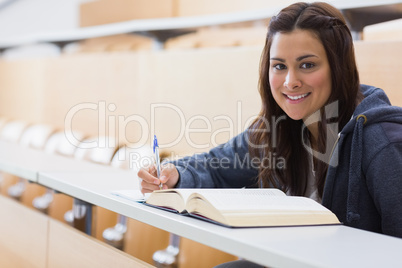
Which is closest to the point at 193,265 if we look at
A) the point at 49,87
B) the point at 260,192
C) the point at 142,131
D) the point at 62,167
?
the point at 62,167

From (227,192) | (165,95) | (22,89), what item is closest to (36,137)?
(22,89)

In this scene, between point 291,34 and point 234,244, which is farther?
point 291,34

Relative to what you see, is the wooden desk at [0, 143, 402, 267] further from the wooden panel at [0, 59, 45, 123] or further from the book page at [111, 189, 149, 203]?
the wooden panel at [0, 59, 45, 123]

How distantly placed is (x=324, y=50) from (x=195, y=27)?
5.34ft

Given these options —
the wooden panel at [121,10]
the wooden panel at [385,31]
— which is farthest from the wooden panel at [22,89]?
the wooden panel at [385,31]

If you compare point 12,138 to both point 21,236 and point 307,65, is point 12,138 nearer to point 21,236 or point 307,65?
point 21,236

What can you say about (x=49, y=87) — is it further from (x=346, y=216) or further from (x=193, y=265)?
(x=346, y=216)

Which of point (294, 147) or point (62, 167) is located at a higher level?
point (294, 147)

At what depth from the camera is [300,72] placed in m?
1.35

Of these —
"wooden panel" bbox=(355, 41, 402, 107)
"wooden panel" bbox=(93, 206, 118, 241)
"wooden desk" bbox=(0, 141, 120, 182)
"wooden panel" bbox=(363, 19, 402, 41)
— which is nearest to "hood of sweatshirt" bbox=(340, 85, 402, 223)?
"wooden panel" bbox=(355, 41, 402, 107)

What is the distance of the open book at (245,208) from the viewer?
95 cm

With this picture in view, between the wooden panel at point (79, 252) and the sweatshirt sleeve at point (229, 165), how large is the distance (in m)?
0.36

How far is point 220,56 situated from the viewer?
2494mm

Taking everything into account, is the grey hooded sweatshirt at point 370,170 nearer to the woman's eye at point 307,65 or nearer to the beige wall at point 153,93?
the woman's eye at point 307,65
